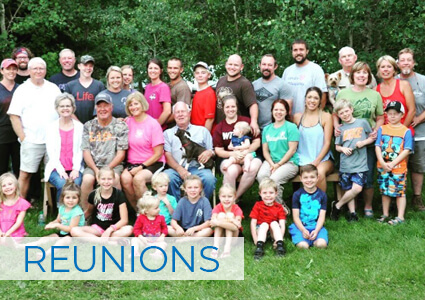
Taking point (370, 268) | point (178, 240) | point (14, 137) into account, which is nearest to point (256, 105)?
point (178, 240)

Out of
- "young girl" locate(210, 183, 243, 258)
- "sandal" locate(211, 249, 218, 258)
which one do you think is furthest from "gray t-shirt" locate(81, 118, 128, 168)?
"sandal" locate(211, 249, 218, 258)

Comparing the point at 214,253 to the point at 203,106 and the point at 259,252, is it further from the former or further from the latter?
the point at 203,106

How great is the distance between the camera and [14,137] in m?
7.23

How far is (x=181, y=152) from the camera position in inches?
263

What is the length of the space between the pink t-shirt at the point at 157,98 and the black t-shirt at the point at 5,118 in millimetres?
1806

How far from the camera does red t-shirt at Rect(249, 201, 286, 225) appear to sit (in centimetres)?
588

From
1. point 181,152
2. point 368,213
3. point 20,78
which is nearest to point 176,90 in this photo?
point 181,152

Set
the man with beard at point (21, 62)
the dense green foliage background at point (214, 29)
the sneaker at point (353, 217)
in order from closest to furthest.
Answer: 1. the sneaker at point (353, 217)
2. the man with beard at point (21, 62)
3. the dense green foliage background at point (214, 29)

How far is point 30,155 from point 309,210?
3541 mm

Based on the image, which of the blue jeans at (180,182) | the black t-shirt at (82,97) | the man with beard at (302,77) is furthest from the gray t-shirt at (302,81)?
the black t-shirt at (82,97)

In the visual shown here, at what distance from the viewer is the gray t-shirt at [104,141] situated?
652cm

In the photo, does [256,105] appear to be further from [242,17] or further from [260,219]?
[242,17]

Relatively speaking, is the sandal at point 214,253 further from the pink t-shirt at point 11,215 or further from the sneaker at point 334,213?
the pink t-shirt at point 11,215

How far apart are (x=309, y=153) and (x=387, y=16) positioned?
359cm
